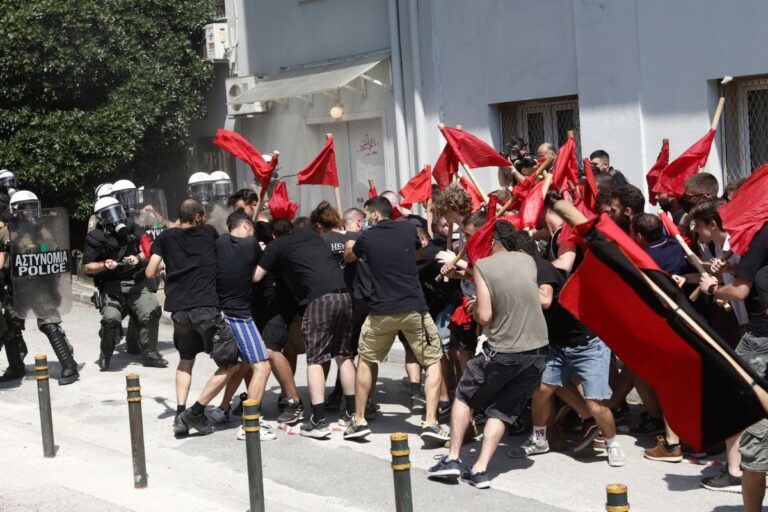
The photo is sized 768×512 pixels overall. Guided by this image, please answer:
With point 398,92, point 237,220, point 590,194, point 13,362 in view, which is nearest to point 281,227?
point 237,220

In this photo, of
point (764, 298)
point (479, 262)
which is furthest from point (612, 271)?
point (479, 262)

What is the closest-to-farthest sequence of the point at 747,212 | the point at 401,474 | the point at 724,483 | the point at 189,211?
the point at 401,474 → the point at 747,212 → the point at 724,483 → the point at 189,211

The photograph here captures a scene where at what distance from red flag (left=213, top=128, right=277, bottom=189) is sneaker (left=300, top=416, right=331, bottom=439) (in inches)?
112

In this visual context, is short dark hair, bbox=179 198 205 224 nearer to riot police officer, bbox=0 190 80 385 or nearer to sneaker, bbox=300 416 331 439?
sneaker, bbox=300 416 331 439

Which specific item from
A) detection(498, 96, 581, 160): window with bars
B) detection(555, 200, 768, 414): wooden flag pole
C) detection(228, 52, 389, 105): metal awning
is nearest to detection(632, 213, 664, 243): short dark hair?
detection(555, 200, 768, 414): wooden flag pole

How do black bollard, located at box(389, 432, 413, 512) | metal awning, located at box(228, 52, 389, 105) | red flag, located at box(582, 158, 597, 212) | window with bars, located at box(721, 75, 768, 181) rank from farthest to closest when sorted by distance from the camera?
metal awning, located at box(228, 52, 389, 105) < window with bars, located at box(721, 75, 768, 181) < red flag, located at box(582, 158, 597, 212) < black bollard, located at box(389, 432, 413, 512)

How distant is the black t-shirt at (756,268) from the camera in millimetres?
6527

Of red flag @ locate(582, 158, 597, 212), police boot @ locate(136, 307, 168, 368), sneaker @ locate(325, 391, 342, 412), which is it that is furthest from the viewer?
police boot @ locate(136, 307, 168, 368)

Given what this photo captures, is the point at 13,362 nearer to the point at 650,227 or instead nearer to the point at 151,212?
the point at 151,212

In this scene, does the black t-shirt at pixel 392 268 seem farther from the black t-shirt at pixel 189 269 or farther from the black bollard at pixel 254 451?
the black bollard at pixel 254 451

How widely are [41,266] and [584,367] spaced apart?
6.05 meters

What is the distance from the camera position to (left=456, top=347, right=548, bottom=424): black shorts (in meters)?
7.53

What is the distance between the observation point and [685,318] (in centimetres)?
483

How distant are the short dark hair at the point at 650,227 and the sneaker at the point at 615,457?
145 centimetres
